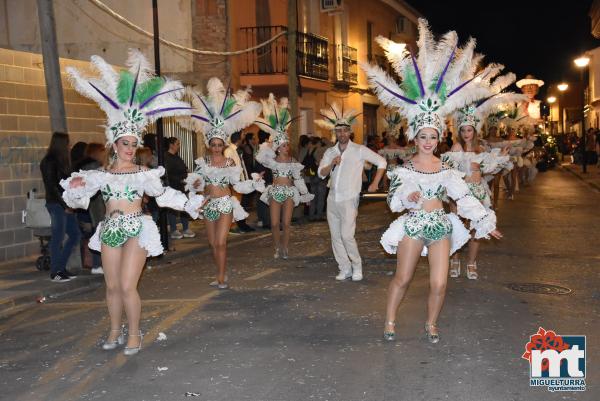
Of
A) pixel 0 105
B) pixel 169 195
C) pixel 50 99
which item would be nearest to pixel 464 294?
pixel 169 195

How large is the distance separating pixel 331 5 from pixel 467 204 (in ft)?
73.6

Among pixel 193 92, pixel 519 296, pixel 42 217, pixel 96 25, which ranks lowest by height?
pixel 519 296

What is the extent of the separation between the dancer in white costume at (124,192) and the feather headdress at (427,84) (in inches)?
81.7

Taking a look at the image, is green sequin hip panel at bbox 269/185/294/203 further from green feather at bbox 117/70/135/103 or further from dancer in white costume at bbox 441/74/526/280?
green feather at bbox 117/70/135/103

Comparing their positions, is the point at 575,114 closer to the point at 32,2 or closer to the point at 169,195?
the point at 32,2

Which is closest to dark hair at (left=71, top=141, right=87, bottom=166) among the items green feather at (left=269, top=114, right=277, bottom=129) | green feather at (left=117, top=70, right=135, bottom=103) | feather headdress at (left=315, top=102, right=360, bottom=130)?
green feather at (left=269, top=114, right=277, bottom=129)

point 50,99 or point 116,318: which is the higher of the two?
point 50,99

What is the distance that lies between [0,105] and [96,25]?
1100cm

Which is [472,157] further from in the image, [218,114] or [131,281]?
[131,281]

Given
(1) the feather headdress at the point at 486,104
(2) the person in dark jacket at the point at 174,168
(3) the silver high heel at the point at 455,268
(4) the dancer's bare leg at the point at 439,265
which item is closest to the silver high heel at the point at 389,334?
(4) the dancer's bare leg at the point at 439,265

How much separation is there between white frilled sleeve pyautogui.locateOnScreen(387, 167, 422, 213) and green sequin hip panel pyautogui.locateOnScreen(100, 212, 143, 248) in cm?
218

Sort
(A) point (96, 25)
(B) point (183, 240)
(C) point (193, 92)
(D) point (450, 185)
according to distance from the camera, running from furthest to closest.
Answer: (A) point (96, 25), (B) point (183, 240), (C) point (193, 92), (D) point (450, 185)

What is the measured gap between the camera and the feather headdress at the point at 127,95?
705 centimetres

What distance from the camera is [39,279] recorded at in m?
10.9
